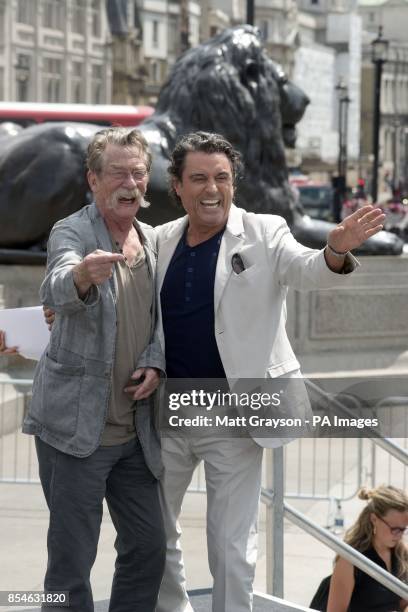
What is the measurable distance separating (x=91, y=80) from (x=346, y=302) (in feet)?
210

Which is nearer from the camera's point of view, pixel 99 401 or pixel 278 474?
pixel 99 401

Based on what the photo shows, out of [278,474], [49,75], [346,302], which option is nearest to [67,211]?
[346,302]

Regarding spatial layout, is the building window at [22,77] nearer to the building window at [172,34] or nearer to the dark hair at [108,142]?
the building window at [172,34]

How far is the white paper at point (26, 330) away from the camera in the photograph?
509 centimetres

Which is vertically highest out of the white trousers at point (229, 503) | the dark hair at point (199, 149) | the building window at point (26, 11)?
the building window at point (26, 11)

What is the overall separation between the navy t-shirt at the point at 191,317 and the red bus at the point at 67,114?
78.4 feet

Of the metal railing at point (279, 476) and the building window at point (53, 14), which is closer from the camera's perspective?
the metal railing at point (279, 476)

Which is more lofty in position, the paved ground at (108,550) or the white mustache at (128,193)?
the white mustache at (128,193)

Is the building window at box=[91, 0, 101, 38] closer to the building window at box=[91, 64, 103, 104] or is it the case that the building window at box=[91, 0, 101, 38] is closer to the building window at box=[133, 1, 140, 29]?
the building window at box=[91, 64, 103, 104]

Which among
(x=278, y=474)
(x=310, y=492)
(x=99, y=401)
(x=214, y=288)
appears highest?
(x=214, y=288)

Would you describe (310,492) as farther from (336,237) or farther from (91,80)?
(91,80)

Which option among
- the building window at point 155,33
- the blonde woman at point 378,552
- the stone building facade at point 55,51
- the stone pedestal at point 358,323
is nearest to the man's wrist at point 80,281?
the blonde woman at point 378,552

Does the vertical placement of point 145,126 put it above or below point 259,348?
above

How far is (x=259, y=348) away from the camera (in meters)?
4.57
